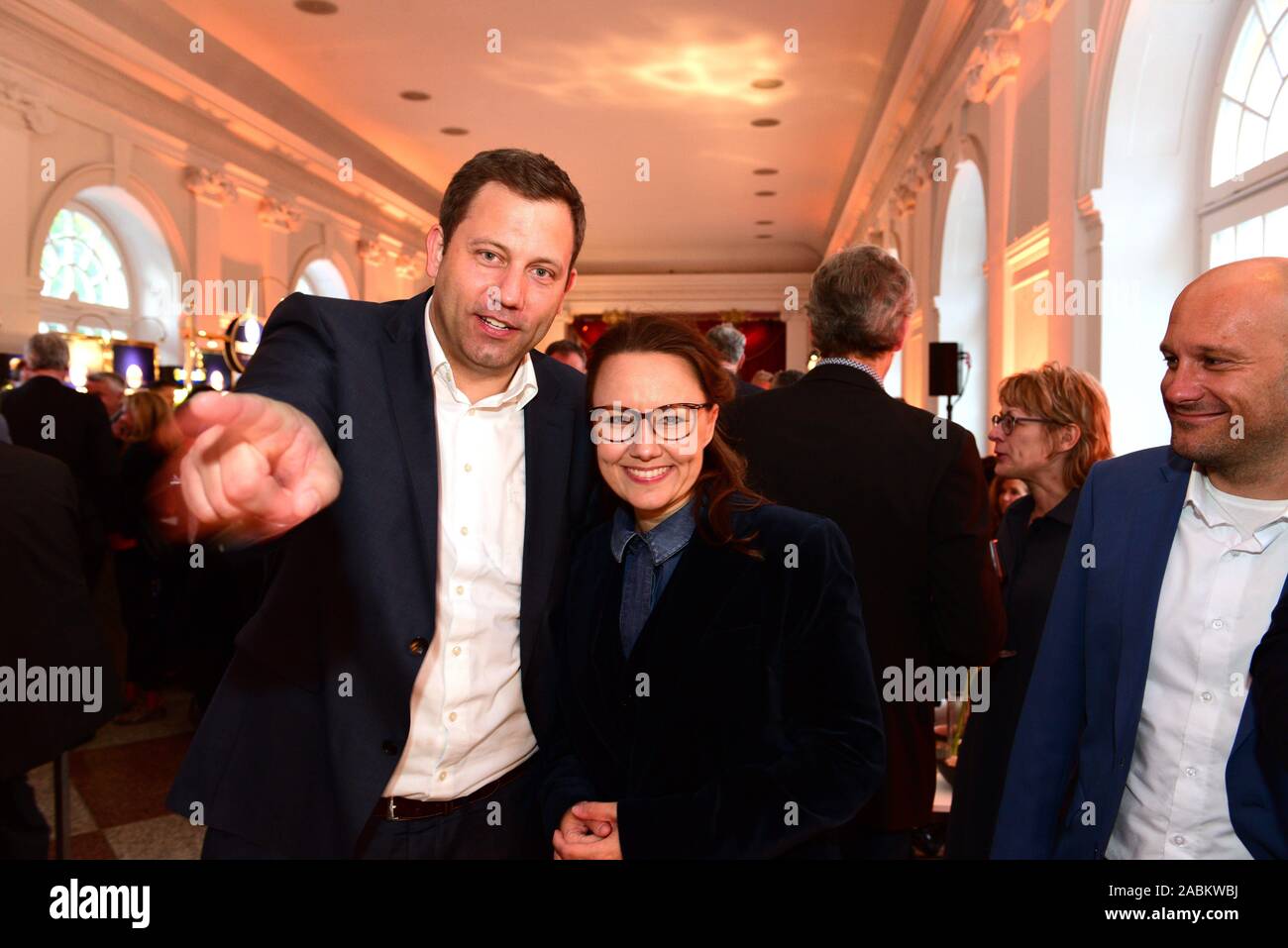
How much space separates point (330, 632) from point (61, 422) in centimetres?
430

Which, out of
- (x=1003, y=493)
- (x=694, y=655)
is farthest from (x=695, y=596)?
(x=1003, y=493)

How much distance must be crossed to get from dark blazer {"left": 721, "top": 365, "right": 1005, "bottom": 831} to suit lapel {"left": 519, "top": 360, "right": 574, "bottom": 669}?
0.74 meters

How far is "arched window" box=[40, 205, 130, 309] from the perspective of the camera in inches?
328

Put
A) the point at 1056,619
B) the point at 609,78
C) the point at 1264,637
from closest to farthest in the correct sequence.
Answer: the point at 1264,637, the point at 1056,619, the point at 609,78

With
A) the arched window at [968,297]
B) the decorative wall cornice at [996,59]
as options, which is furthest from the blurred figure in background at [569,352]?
the arched window at [968,297]

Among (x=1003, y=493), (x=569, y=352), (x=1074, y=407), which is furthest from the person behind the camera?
(x=569, y=352)

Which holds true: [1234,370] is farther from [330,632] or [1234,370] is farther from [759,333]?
[759,333]

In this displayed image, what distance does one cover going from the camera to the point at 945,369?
22.4 ft

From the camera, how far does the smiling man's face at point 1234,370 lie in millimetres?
1535

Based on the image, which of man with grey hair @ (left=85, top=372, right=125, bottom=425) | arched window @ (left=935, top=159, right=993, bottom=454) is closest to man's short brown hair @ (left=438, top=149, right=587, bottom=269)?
man with grey hair @ (left=85, top=372, right=125, bottom=425)

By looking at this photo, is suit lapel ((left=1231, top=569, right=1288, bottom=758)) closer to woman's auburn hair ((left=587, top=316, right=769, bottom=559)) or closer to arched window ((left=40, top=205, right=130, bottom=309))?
woman's auburn hair ((left=587, top=316, right=769, bottom=559))

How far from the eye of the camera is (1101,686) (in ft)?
5.62

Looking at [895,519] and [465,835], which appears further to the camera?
[895,519]
